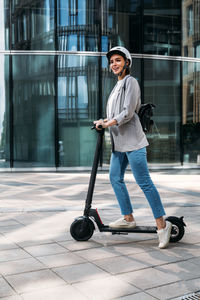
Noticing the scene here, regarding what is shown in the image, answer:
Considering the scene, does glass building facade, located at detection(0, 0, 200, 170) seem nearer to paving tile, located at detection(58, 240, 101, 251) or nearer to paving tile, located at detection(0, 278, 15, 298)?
paving tile, located at detection(58, 240, 101, 251)

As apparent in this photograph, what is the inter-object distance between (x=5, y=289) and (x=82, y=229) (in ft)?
4.42

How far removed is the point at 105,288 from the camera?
8.60 ft

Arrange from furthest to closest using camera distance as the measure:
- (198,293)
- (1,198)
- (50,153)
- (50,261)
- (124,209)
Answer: (50,153) → (1,198) → (124,209) → (50,261) → (198,293)

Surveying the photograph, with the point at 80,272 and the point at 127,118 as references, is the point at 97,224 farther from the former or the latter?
the point at 127,118

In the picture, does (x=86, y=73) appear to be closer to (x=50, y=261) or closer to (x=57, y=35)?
(x=57, y=35)

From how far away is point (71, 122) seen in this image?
1419 centimetres

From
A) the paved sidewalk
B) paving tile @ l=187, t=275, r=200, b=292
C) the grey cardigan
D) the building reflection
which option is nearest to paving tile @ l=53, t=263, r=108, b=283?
the paved sidewalk

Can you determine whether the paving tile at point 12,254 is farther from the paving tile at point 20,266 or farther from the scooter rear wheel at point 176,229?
the scooter rear wheel at point 176,229

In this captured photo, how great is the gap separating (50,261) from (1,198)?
4035mm

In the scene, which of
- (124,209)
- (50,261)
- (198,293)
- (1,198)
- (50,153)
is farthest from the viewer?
(50,153)

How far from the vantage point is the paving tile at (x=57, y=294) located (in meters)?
2.47

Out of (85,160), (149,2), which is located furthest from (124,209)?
(149,2)

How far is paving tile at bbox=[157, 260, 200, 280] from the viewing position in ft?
9.45

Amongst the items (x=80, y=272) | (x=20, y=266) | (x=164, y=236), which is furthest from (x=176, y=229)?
(x=20, y=266)
